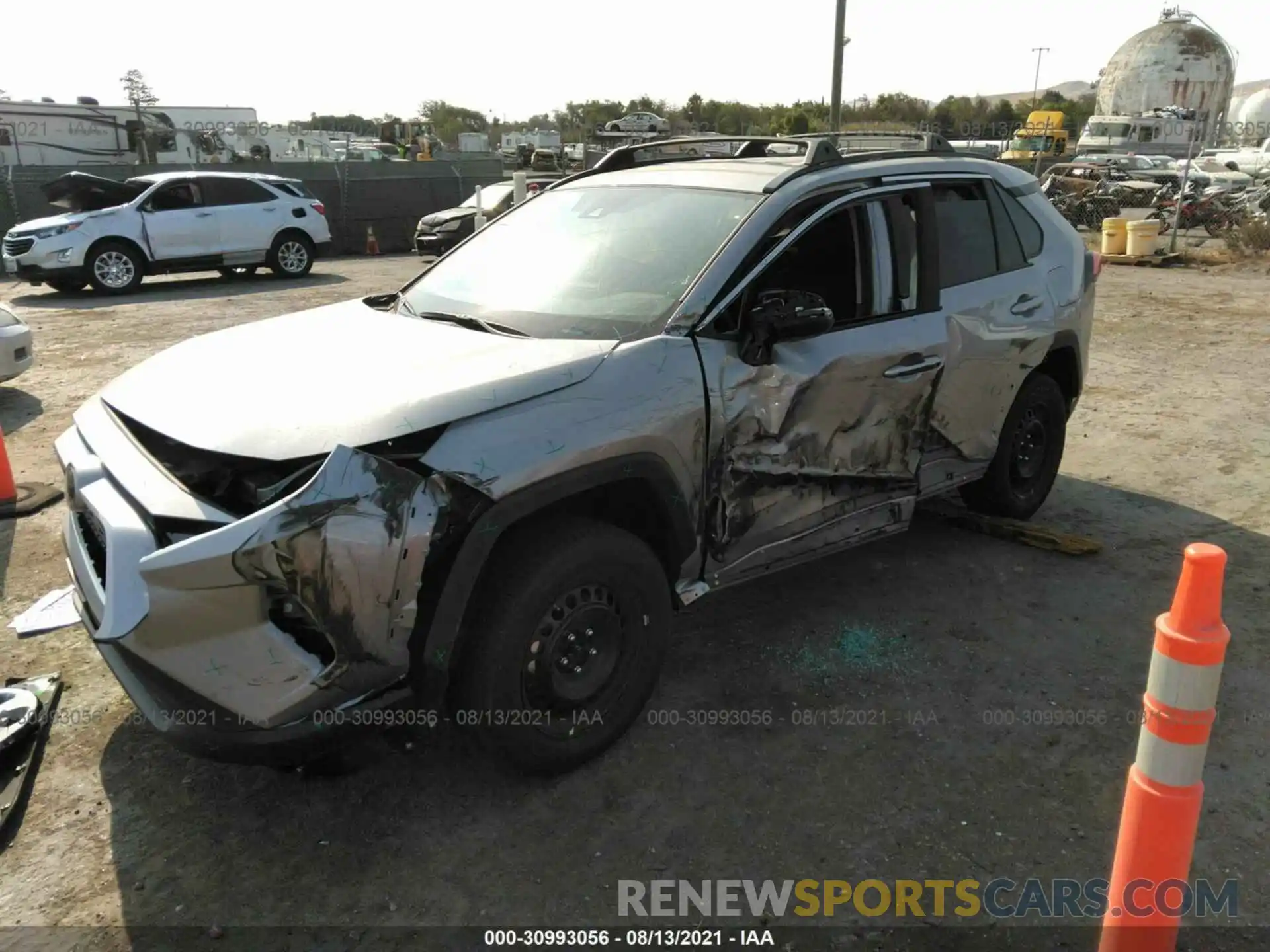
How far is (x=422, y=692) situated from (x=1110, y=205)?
Result: 25.4 metres

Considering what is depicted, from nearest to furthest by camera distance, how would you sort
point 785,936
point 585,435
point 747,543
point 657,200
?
point 785,936 → point 585,435 → point 747,543 → point 657,200

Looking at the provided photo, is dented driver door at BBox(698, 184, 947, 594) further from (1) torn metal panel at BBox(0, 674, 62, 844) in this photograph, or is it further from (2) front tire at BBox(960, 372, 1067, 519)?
(1) torn metal panel at BBox(0, 674, 62, 844)

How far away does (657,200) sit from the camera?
3787mm

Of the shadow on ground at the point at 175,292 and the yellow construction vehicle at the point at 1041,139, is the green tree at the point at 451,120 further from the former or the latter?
the shadow on ground at the point at 175,292

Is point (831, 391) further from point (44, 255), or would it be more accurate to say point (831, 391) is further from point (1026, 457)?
point (44, 255)

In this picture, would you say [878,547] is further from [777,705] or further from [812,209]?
[812,209]

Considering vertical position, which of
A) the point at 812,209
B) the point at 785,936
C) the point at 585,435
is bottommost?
the point at 785,936

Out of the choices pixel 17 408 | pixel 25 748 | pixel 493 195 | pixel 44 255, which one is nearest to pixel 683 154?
pixel 25 748

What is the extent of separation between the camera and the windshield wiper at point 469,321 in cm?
328

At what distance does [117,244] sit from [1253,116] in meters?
87.2

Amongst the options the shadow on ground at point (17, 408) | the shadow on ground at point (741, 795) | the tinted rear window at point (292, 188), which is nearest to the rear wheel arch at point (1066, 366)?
the shadow on ground at point (741, 795)

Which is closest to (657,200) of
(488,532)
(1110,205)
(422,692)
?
(488,532)

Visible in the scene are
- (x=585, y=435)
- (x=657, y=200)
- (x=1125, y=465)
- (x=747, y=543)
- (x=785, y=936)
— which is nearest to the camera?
(x=785, y=936)

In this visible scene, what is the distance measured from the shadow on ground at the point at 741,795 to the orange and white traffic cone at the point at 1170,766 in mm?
595
